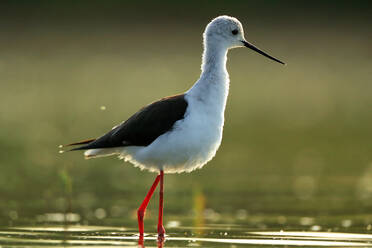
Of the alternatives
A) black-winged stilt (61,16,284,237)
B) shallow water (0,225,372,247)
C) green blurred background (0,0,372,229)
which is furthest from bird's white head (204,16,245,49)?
green blurred background (0,0,372,229)

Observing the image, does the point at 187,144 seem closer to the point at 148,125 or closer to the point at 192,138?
the point at 192,138

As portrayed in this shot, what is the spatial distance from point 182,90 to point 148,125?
1735cm

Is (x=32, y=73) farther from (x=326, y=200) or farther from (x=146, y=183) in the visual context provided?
(x=326, y=200)

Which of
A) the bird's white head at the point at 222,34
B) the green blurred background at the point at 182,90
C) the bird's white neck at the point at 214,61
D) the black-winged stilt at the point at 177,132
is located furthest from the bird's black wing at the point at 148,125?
the green blurred background at the point at 182,90

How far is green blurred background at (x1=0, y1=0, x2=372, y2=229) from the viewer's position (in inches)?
548

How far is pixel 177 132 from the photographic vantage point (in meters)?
10.3

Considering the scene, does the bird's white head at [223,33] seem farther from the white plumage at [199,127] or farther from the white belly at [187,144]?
the white belly at [187,144]

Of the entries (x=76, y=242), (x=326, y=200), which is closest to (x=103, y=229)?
(x=76, y=242)

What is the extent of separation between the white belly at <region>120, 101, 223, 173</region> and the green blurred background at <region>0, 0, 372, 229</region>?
1388 millimetres

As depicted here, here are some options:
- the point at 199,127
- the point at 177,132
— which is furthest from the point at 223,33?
the point at 177,132

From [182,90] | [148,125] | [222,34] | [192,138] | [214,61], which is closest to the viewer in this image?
[192,138]

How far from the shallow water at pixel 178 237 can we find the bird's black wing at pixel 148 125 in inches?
39.4

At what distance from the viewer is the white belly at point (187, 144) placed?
1027 centimetres

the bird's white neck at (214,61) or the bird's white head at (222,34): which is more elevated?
the bird's white head at (222,34)
